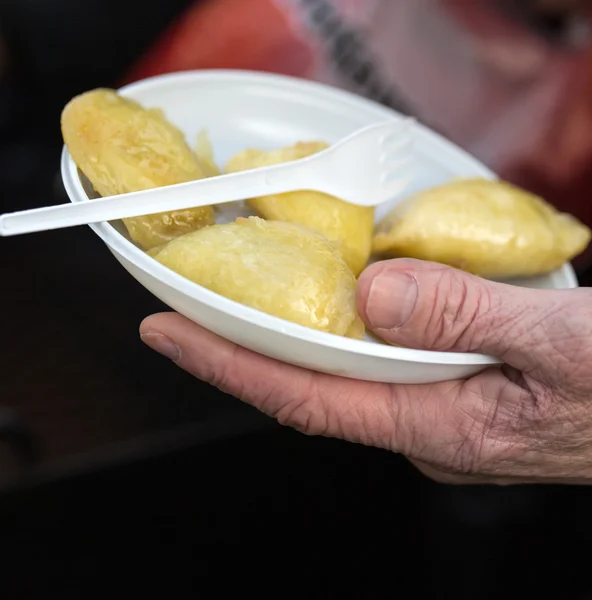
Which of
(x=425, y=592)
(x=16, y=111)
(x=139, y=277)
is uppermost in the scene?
(x=139, y=277)

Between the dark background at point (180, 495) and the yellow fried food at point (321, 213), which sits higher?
the yellow fried food at point (321, 213)

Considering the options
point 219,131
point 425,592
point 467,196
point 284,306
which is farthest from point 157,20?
point 425,592

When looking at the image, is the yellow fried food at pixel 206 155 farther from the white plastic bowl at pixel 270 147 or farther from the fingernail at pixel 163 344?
the fingernail at pixel 163 344

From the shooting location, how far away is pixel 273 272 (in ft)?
1.86

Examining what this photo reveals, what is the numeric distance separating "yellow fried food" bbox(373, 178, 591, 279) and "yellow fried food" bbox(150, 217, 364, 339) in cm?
15

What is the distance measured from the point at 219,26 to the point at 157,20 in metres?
0.14

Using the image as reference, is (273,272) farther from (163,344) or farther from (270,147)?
(270,147)

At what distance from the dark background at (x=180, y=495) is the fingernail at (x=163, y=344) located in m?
0.35

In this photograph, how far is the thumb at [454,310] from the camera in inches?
21.3

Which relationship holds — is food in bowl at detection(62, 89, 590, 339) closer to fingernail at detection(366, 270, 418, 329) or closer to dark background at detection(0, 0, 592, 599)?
fingernail at detection(366, 270, 418, 329)

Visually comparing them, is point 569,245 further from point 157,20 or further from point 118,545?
point 157,20

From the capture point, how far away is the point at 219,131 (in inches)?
33.2

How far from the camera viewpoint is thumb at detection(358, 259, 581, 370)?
541 millimetres

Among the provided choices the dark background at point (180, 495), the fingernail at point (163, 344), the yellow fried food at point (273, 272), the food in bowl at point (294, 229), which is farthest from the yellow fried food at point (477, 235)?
the dark background at point (180, 495)
